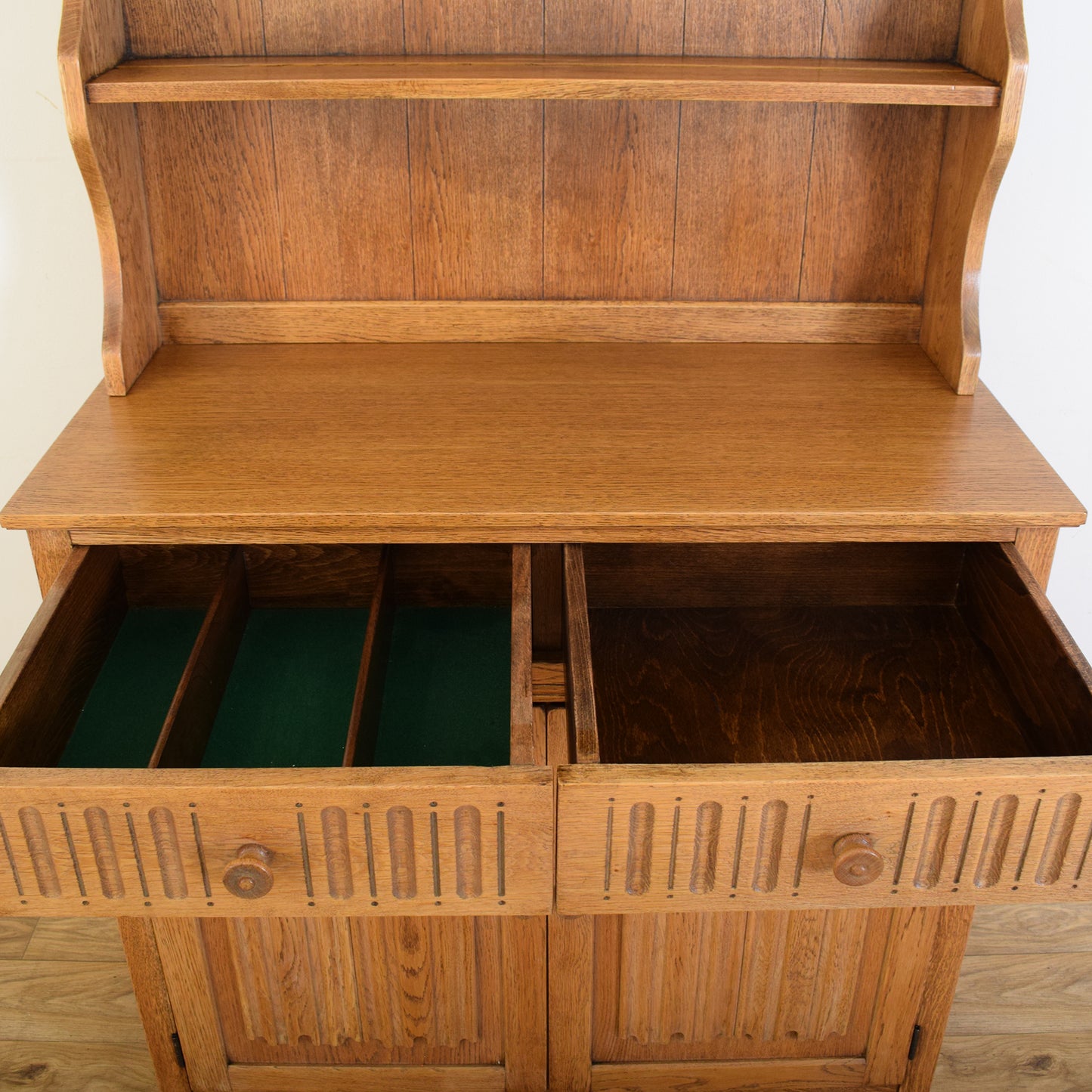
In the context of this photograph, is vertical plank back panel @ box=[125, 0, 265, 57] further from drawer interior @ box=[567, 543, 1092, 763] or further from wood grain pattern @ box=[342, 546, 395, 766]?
drawer interior @ box=[567, 543, 1092, 763]

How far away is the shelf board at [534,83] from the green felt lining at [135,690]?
2.34 feet

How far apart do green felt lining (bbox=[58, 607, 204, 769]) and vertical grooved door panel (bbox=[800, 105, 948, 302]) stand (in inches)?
41.8

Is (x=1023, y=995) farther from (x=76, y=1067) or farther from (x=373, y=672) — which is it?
(x=76, y=1067)

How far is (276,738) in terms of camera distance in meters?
1.60

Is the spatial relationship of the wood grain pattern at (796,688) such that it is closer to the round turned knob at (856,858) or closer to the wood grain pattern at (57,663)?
the round turned knob at (856,858)

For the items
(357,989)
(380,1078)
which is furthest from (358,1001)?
(380,1078)

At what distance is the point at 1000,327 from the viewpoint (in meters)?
1.99

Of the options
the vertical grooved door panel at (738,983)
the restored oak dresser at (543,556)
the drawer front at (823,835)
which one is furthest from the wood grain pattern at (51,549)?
the vertical grooved door panel at (738,983)

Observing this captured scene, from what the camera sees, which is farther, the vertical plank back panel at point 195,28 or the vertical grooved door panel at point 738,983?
the vertical plank back panel at point 195,28

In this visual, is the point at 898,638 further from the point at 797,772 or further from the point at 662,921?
the point at 797,772

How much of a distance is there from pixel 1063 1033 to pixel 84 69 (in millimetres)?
1930

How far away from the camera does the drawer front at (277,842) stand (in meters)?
1.09

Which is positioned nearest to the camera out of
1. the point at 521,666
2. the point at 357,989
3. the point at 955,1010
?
the point at 521,666

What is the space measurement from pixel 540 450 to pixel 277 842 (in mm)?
576
